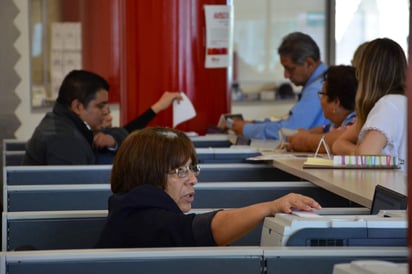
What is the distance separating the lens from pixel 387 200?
8.86 feet

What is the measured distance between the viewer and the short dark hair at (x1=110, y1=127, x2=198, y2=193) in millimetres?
2682

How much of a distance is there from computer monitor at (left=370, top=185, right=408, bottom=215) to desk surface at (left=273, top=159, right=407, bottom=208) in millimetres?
240

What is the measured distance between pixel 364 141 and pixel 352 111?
0.79 metres

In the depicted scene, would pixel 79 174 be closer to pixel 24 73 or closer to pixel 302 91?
pixel 302 91

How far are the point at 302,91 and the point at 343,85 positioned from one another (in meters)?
1.36

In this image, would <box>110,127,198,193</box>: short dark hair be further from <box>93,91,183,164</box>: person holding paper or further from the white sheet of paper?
the white sheet of paper

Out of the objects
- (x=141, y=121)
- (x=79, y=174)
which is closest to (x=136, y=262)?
(x=79, y=174)

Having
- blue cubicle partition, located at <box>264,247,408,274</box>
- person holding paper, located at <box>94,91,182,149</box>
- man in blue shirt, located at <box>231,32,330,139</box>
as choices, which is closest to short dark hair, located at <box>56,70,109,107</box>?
person holding paper, located at <box>94,91,182,149</box>

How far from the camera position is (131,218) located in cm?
253

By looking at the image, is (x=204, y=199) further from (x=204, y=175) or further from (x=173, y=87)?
(x=173, y=87)

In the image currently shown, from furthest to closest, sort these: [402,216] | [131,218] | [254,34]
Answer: [254,34] < [131,218] < [402,216]

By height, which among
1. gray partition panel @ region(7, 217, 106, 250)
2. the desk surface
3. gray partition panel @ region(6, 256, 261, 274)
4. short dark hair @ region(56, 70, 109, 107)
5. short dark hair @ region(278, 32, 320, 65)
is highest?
short dark hair @ region(278, 32, 320, 65)

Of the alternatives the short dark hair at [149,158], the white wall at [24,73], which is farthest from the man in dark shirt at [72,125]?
the white wall at [24,73]

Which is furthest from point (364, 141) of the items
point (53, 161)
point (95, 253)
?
point (95, 253)
